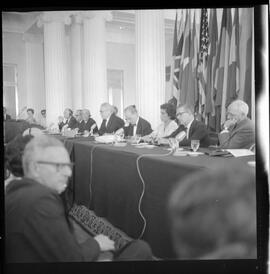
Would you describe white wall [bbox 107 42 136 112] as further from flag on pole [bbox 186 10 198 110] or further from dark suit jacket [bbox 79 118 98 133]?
flag on pole [bbox 186 10 198 110]

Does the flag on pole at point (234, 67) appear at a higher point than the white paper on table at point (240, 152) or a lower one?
higher

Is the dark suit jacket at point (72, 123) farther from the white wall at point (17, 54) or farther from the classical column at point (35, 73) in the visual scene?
the white wall at point (17, 54)

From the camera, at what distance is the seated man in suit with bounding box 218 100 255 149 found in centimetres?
226

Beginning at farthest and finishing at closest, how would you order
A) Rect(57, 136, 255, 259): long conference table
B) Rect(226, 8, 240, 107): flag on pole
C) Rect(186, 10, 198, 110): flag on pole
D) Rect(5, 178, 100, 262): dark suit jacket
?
Rect(186, 10, 198, 110): flag on pole
Rect(226, 8, 240, 107): flag on pole
Rect(57, 136, 255, 259): long conference table
Rect(5, 178, 100, 262): dark suit jacket

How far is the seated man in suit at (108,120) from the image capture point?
229 cm

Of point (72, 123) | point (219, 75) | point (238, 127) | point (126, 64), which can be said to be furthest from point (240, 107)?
point (72, 123)

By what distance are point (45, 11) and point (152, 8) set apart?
26.9 inches

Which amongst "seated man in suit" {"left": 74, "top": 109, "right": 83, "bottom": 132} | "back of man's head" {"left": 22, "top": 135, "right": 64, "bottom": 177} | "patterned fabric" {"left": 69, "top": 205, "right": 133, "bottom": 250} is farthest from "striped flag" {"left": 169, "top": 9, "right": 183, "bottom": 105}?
"patterned fabric" {"left": 69, "top": 205, "right": 133, "bottom": 250}

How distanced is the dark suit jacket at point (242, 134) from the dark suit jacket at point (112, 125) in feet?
2.36

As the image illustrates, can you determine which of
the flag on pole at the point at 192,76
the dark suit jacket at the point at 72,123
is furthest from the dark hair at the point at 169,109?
the dark suit jacket at the point at 72,123

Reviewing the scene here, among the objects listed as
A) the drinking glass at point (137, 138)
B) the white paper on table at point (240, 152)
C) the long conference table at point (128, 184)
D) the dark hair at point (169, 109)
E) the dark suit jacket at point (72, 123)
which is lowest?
the long conference table at point (128, 184)

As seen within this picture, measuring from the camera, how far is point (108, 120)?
231cm

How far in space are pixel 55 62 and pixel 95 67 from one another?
0.27 meters

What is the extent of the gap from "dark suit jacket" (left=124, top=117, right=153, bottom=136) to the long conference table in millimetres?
107
